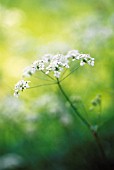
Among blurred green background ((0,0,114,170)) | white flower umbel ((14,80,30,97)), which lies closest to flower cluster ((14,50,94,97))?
white flower umbel ((14,80,30,97))

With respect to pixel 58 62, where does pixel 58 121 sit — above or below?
above

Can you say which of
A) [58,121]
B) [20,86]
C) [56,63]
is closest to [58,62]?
[56,63]

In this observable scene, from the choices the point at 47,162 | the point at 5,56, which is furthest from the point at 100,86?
the point at 5,56

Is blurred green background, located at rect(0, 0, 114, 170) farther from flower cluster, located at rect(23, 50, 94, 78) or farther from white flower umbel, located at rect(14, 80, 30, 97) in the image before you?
white flower umbel, located at rect(14, 80, 30, 97)

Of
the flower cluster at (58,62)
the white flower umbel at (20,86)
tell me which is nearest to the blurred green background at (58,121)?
the flower cluster at (58,62)

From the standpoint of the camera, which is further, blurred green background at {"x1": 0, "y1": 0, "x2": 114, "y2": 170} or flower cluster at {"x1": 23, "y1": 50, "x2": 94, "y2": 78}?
blurred green background at {"x1": 0, "y1": 0, "x2": 114, "y2": 170}

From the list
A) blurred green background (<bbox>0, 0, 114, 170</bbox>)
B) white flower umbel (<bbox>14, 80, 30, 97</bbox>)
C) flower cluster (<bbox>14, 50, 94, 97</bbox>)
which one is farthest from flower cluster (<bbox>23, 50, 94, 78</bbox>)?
blurred green background (<bbox>0, 0, 114, 170</bbox>)

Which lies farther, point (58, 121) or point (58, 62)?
point (58, 121)

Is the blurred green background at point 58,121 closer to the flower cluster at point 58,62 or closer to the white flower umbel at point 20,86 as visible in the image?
the flower cluster at point 58,62

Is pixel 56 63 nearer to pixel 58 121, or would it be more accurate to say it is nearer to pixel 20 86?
pixel 20 86

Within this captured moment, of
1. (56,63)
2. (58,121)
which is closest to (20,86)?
(56,63)

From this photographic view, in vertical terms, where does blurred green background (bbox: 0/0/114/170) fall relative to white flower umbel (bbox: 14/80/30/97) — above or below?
above
